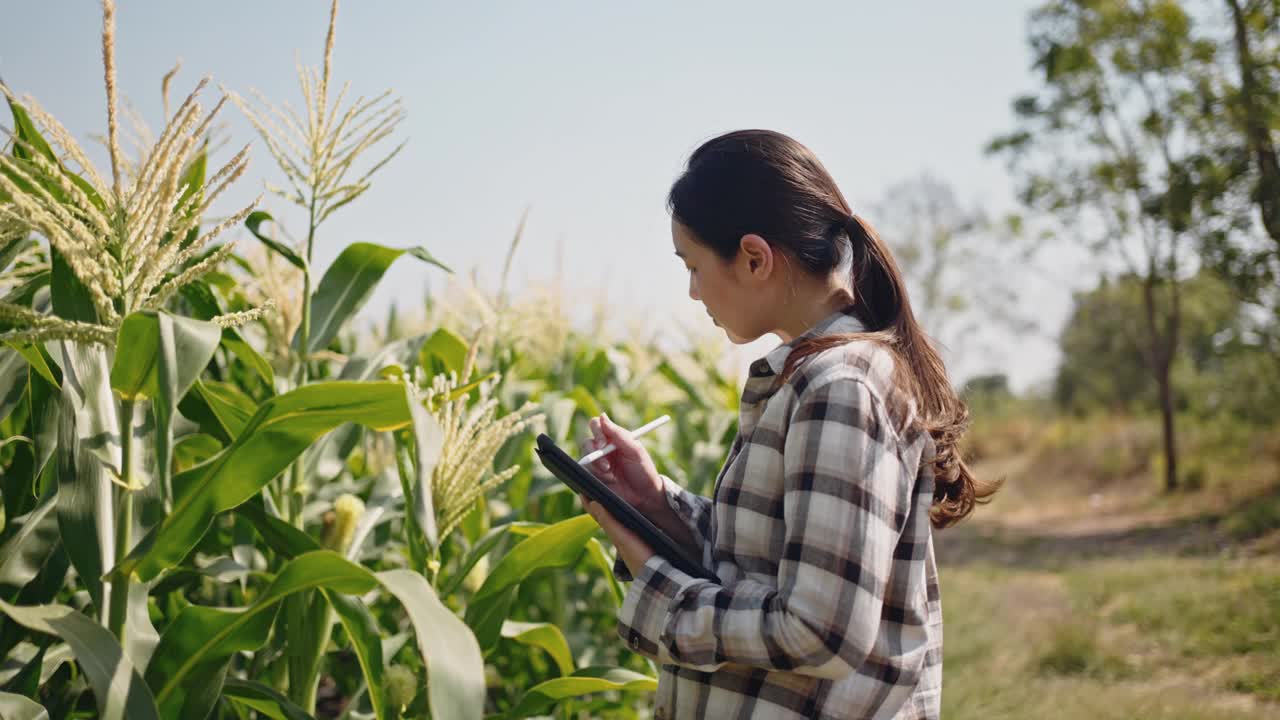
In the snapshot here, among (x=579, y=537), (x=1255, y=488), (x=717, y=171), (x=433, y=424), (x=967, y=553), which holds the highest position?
(x=717, y=171)

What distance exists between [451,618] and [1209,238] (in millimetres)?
11468

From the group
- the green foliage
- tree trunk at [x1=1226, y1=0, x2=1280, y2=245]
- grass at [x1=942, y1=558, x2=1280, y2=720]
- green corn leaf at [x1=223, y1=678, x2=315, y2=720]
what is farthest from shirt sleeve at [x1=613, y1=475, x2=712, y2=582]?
the green foliage

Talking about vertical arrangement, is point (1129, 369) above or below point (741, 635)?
below

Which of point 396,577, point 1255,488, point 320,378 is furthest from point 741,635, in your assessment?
point 1255,488

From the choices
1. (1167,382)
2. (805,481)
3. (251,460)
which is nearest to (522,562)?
(251,460)

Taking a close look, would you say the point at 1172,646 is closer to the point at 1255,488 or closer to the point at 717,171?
the point at 717,171

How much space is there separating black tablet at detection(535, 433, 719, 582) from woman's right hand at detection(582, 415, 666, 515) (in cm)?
18

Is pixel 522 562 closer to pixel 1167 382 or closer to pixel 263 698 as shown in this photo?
pixel 263 698

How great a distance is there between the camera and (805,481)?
1229mm

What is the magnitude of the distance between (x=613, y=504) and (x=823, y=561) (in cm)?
36

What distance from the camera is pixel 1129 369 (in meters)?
21.2

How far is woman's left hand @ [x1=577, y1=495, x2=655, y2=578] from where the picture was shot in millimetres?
1424

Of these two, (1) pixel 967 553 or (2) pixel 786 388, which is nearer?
(2) pixel 786 388

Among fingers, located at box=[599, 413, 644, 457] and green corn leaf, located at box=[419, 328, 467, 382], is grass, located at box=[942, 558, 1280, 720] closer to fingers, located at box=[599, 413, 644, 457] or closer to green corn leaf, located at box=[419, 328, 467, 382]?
green corn leaf, located at box=[419, 328, 467, 382]
